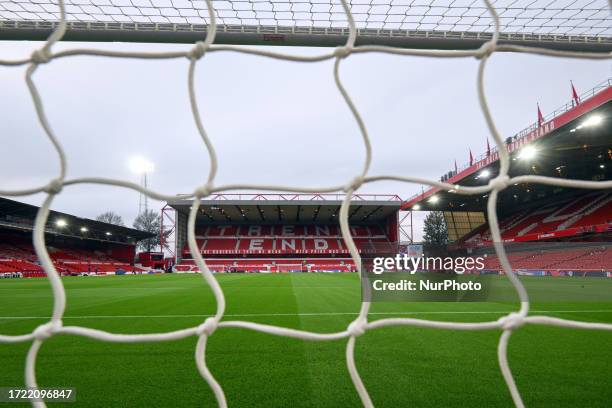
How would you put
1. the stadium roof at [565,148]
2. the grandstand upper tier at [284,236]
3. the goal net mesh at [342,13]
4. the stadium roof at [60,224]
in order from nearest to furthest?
the goal net mesh at [342,13] → the stadium roof at [565,148] → the stadium roof at [60,224] → the grandstand upper tier at [284,236]

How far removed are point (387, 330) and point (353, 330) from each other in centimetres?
187

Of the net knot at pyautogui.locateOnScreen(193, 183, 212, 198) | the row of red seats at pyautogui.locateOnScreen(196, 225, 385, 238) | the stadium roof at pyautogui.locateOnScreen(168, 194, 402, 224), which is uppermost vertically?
the stadium roof at pyautogui.locateOnScreen(168, 194, 402, 224)

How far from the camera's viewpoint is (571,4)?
72.3 inches

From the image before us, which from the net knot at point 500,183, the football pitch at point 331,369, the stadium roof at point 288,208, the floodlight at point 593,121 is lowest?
the football pitch at point 331,369

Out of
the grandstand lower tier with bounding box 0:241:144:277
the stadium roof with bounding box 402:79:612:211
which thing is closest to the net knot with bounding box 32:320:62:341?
the stadium roof with bounding box 402:79:612:211

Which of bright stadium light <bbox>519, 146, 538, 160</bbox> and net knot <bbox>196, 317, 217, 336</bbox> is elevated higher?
bright stadium light <bbox>519, 146, 538, 160</bbox>

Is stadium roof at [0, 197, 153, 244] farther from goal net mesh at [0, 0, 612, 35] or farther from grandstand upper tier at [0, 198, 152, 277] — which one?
goal net mesh at [0, 0, 612, 35]

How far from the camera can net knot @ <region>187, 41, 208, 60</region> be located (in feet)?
4.26

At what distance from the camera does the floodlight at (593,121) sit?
1019 centimetres

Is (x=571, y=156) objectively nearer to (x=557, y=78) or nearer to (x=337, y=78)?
(x=557, y=78)

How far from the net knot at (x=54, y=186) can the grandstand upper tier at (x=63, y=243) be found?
19381 mm

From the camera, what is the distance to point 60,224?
20.3 metres

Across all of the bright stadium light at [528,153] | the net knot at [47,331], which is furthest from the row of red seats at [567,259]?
the net knot at [47,331]

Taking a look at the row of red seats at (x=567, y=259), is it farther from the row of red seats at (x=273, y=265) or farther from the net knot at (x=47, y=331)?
the net knot at (x=47, y=331)
